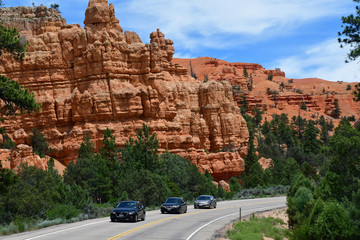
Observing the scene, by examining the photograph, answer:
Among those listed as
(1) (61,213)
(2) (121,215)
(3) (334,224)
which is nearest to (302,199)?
(2) (121,215)

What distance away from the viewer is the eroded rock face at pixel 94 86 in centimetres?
7300

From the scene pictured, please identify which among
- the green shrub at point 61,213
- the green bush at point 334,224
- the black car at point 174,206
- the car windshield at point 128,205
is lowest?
the black car at point 174,206

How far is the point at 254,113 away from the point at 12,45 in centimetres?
12590

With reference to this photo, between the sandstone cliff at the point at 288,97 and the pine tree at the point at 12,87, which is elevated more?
the sandstone cliff at the point at 288,97

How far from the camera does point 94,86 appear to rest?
242 feet

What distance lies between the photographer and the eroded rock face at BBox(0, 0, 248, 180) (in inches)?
2874

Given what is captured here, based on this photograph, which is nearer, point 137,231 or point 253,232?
point 137,231

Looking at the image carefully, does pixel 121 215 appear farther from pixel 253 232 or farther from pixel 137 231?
pixel 253 232

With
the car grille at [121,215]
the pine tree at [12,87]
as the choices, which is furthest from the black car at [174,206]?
the pine tree at [12,87]

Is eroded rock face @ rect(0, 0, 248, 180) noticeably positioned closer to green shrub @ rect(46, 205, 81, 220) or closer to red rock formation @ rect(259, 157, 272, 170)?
red rock formation @ rect(259, 157, 272, 170)

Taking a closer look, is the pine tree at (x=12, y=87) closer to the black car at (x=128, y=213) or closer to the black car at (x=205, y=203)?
the black car at (x=128, y=213)

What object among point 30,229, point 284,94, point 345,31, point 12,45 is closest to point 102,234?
point 30,229

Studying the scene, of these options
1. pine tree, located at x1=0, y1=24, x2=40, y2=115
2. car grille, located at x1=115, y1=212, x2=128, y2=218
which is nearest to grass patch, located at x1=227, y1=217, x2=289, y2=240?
car grille, located at x1=115, y1=212, x2=128, y2=218

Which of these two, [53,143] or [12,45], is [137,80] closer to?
[53,143]
